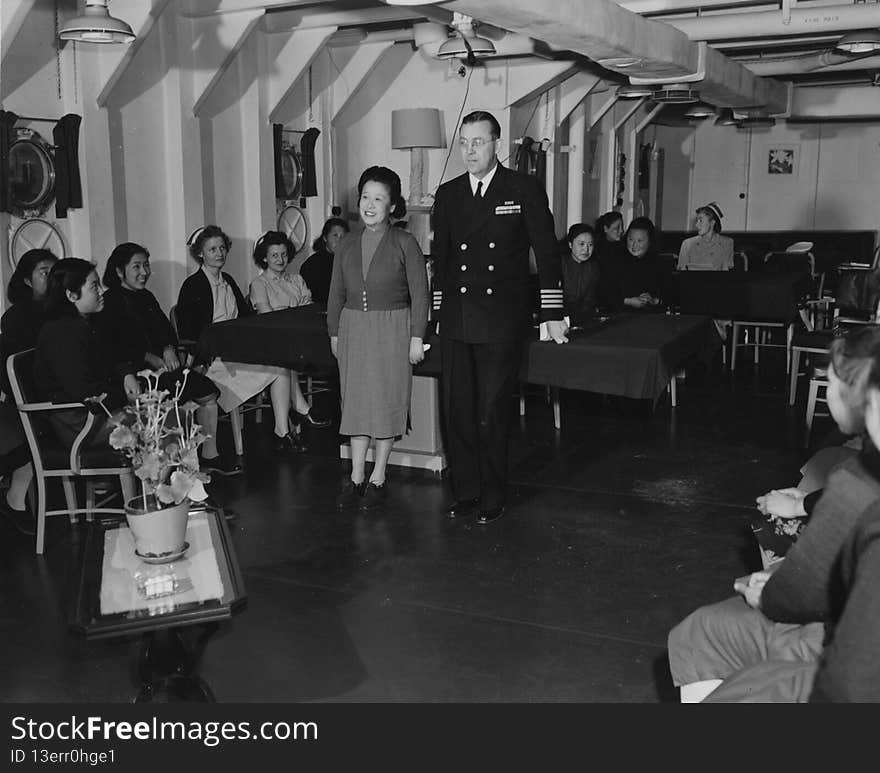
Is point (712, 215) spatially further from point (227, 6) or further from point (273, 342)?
point (273, 342)

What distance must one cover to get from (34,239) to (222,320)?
1.26 m

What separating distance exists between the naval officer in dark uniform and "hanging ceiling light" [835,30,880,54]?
3.87 metres

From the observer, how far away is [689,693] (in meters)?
2.49

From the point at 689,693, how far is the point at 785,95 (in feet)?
35.2

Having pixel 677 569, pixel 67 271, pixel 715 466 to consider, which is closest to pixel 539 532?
pixel 677 569

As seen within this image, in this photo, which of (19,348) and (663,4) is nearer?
(19,348)

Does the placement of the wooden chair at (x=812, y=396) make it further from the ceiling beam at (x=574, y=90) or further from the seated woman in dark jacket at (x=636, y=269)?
the ceiling beam at (x=574, y=90)

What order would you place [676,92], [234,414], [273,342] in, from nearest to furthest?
[273,342] < [234,414] < [676,92]

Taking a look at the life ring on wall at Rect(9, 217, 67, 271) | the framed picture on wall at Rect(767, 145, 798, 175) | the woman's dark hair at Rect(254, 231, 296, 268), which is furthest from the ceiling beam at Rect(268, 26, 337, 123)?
the framed picture on wall at Rect(767, 145, 798, 175)

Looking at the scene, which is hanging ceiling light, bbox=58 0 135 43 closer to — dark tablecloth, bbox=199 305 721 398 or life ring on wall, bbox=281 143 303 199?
dark tablecloth, bbox=199 305 721 398

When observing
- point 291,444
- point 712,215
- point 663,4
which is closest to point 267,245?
point 291,444

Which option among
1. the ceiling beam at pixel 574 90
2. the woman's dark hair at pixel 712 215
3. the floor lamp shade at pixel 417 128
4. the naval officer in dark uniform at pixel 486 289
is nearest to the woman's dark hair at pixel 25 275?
the naval officer in dark uniform at pixel 486 289

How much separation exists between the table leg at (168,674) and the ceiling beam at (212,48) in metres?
5.14

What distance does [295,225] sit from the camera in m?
8.67
